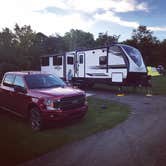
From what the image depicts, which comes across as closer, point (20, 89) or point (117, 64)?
point (20, 89)

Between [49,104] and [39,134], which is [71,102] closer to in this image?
[49,104]

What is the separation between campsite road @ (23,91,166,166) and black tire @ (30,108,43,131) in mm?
1844

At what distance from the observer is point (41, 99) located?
22.6 ft

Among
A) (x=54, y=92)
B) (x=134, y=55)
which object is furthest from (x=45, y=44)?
(x=54, y=92)

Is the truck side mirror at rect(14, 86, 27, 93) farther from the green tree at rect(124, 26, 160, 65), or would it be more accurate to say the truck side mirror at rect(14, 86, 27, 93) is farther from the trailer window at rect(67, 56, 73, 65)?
the green tree at rect(124, 26, 160, 65)

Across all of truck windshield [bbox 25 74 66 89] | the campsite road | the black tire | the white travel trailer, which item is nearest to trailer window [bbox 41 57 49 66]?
the white travel trailer

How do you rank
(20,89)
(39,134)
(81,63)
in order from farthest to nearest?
(81,63) → (20,89) → (39,134)

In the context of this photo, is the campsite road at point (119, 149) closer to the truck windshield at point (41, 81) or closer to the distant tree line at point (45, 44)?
the truck windshield at point (41, 81)

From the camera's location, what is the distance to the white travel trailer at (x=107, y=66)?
1475 centimetres

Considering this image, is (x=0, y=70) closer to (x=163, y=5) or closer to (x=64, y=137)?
(x=163, y=5)

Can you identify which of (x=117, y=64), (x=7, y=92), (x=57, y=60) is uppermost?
(x=57, y=60)

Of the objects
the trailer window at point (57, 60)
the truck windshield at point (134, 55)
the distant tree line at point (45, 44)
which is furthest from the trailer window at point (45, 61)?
the truck windshield at point (134, 55)

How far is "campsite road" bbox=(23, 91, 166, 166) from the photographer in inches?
177

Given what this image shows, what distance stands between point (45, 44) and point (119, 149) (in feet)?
149
